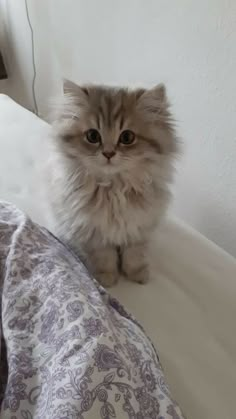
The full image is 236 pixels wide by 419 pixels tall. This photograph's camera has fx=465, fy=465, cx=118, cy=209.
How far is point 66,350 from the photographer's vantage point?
0.74 metres

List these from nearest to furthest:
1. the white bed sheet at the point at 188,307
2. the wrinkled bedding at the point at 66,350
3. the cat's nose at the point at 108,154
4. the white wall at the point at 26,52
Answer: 1. the wrinkled bedding at the point at 66,350
2. the white bed sheet at the point at 188,307
3. the cat's nose at the point at 108,154
4. the white wall at the point at 26,52

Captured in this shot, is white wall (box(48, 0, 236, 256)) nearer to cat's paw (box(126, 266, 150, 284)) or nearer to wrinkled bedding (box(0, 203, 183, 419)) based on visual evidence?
cat's paw (box(126, 266, 150, 284))

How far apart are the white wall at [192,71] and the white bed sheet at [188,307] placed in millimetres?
286

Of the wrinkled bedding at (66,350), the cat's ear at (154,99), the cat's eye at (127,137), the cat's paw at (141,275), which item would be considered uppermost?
the cat's ear at (154,99)

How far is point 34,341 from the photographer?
31.2 inches

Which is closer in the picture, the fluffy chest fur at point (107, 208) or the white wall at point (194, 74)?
the fluffy chest fur at point (107, 208)

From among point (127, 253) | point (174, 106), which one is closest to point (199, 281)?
point (127, 253)

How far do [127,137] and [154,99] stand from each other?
11 cm

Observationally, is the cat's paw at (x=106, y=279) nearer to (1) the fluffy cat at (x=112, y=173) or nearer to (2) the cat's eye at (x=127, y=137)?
(1) the fluffy cat at (x=112, y=173)

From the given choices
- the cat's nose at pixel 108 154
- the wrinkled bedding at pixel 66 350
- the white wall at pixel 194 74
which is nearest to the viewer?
the wrinkled bedding at pixel 66 350

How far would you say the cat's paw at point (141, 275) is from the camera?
1113 millimetres

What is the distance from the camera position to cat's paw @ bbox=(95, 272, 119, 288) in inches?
43.4

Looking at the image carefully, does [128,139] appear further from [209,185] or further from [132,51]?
[132,51]

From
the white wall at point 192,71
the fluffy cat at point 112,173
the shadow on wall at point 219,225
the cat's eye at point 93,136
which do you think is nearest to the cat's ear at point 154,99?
the fluffy cat at point 112,173
